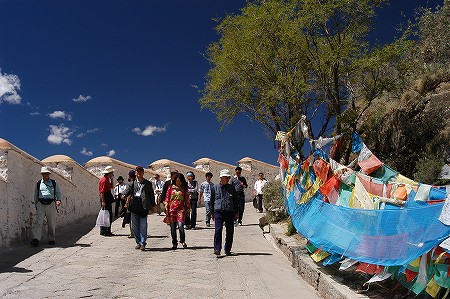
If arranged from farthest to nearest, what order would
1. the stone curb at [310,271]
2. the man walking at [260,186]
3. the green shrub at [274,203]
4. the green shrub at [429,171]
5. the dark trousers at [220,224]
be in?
the man walking at [260,186] < the green shrub at [274,203] < the green shrub at [429,171] < the dark trousers at [220,224] < the stone curb at [310,271]

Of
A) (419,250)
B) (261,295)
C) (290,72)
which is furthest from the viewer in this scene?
(290,72)

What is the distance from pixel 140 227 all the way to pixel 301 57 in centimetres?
831

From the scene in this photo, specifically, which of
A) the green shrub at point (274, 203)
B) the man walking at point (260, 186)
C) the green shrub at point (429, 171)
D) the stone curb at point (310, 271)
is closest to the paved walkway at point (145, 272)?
the stone curb at point (310, 271)

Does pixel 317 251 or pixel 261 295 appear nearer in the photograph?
pixel 261 295

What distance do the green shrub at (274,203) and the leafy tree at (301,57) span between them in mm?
1796

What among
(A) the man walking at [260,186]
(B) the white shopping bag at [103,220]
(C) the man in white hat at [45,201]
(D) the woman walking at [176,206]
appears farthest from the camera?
(A) the man walking at [260,186]

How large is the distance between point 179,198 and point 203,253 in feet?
4.40

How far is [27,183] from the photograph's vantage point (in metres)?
10.5

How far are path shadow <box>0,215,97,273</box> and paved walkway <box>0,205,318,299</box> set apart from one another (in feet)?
0.05

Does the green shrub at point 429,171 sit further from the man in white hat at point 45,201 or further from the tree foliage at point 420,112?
the man in white hat at point 45,201

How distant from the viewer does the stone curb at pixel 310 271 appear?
5509 mm

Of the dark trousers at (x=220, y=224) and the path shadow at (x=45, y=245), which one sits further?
the dark trousers at (x=220, y=224)

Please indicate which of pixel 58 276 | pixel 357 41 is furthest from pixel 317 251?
pixel 357 41

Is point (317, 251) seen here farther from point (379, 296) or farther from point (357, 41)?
point (357, 41)
